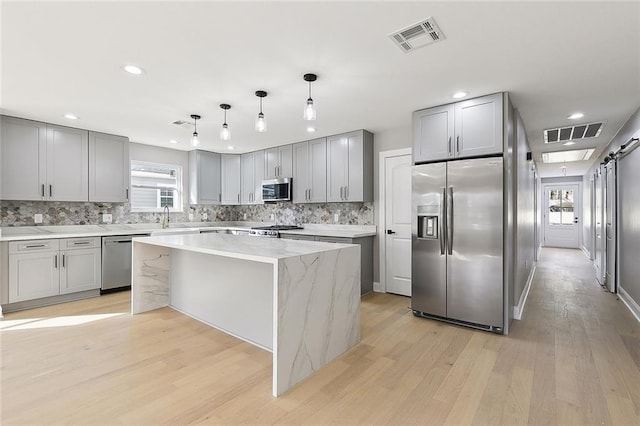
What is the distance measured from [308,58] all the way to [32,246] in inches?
162

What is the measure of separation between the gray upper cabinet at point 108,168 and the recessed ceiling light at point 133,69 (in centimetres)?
265

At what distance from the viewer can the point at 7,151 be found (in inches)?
152

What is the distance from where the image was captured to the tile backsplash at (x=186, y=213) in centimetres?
426

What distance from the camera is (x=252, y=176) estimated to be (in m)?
6.07

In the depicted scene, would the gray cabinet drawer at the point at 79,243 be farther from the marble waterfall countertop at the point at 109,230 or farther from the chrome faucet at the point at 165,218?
the chrome faucet at the point at 165,218

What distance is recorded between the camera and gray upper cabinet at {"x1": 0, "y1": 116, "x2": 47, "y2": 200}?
12.7 feet

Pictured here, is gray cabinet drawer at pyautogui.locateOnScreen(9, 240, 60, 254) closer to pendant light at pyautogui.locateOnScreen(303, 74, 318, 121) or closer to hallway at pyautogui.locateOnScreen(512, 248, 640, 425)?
pendant light at pyautogui.locateOnScreen(303, 74, 318, 121)

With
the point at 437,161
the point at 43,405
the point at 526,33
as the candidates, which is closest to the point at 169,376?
the point at 43,405

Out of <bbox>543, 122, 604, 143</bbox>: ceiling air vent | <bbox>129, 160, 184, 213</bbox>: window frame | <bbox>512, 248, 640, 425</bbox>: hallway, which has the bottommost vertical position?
<bbox>512, 248, 640, 425</bbox>: hallway

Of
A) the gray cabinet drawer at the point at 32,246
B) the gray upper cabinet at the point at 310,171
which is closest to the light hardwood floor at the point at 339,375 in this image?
the gray cabinet drawer at the point at 32,246

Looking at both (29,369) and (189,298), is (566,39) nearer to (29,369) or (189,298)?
(189,298)

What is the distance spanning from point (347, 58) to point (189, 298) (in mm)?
2981

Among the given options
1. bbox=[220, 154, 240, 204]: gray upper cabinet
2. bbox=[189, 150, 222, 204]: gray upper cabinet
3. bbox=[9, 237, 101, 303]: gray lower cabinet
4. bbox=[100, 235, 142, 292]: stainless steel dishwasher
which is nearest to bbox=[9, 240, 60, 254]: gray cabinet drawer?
bbox=[9, 237, 101, 303]: gray lower cabinet

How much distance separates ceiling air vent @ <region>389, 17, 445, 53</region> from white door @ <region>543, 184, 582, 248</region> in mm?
10694
